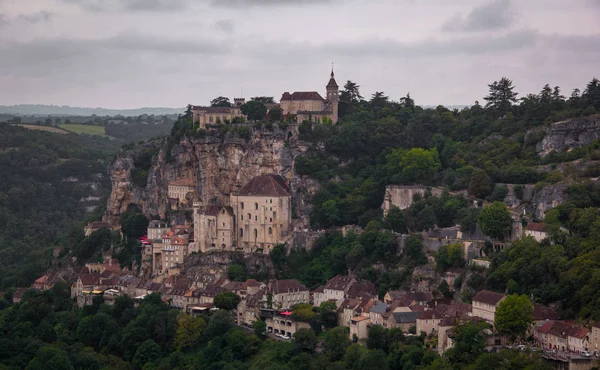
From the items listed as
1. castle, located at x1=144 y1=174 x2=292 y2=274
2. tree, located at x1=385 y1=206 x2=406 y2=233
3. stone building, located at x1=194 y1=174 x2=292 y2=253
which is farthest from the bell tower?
tree, located at x1=385 y1=206 x2=406 y2=233

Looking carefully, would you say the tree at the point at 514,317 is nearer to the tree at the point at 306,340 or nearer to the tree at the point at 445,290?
the tree at the point at 445,290

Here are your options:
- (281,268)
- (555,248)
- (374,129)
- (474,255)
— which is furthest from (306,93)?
(555,248)

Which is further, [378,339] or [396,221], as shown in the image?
[396,221]

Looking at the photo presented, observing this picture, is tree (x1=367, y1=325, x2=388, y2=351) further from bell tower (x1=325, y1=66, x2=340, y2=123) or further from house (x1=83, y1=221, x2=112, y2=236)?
house (x1=83, y1=221, x2=112, y2=236)

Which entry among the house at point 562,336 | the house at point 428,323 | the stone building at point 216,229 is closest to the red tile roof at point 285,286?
the stone building at point 216,229

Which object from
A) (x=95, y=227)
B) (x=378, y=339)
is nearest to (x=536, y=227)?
(x=378, y=339)

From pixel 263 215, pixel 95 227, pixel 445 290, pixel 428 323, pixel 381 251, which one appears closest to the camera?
pixel 428 323

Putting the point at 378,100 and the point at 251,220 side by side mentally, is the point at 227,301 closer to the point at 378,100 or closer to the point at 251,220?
the point at 251,220
